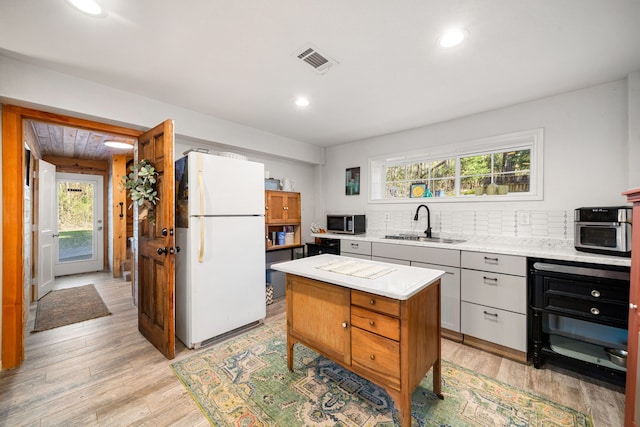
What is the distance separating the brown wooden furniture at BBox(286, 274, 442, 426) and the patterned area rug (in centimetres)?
17

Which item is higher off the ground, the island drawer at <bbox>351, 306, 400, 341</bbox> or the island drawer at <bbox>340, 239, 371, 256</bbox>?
the island drawer at <bbox>340, 239, 371, 256</bbox>

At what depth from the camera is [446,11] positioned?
4.90 ft

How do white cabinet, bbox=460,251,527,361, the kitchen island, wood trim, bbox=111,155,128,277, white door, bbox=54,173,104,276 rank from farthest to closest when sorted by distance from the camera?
white door, bbox=54,173,104,276
wood trim, bbox=111,155,128,277
white cabinet, bbox=460,251,527,361
the kitchen island

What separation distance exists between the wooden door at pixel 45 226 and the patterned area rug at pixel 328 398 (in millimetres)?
3574

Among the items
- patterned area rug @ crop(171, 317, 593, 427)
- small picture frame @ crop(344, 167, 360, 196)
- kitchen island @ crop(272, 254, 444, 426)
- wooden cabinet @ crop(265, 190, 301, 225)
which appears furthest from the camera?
small picture frame @ crop(344, 167, 360, 196)

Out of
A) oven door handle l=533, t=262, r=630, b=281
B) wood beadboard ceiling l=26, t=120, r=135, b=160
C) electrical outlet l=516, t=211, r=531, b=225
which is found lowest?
oven door handle l=533, t=262, r=630, b=281

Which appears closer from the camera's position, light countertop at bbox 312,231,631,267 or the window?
light countertop at bbox 312,231,631,267

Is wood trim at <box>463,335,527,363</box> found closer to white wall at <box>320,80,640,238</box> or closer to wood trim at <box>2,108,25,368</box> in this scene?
white wall at <box>320,80,640,238</box>

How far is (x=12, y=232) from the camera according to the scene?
83.8 inches

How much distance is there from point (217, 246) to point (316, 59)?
1927 mm

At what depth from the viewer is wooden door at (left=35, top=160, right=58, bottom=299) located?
3891 millimetres

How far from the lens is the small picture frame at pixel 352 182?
14.1ft

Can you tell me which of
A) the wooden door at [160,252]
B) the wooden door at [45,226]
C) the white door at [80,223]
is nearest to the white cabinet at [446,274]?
the wooden door at [160,252]

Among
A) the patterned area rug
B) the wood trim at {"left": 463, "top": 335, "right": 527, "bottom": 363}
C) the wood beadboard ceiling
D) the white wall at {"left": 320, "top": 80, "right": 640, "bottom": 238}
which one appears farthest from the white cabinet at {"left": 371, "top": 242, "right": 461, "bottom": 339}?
the wood beadboard ceiling
